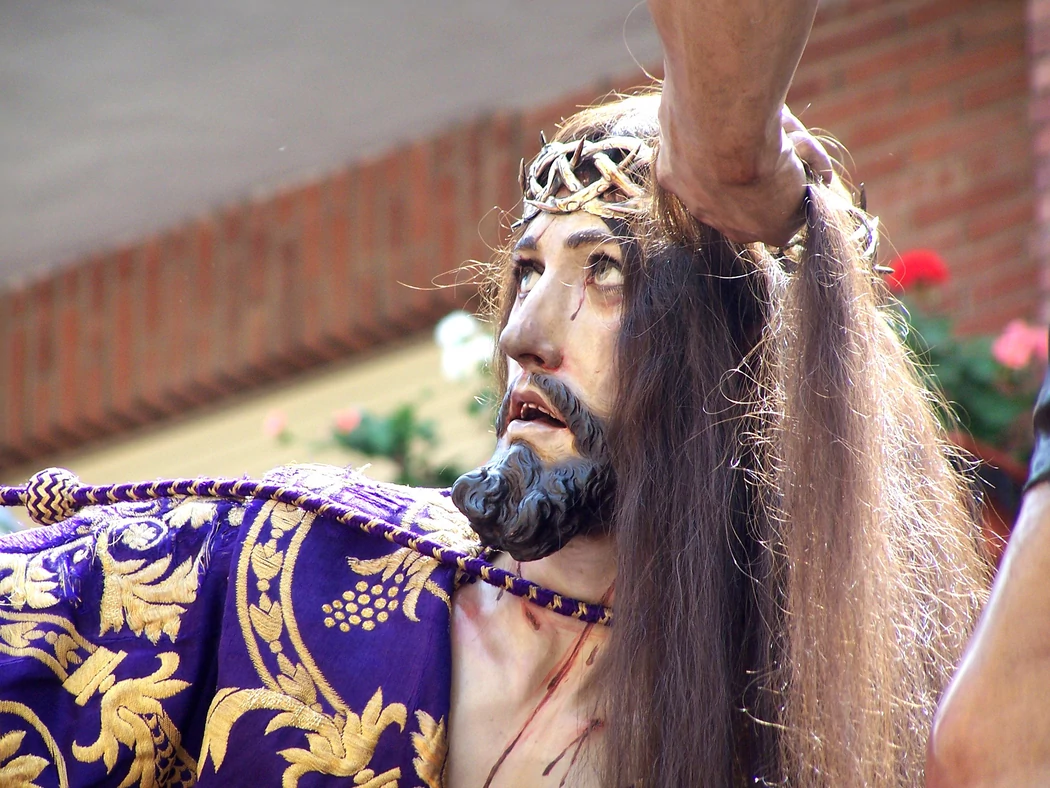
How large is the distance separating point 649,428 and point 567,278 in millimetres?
201

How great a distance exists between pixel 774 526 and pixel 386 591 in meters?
0.43

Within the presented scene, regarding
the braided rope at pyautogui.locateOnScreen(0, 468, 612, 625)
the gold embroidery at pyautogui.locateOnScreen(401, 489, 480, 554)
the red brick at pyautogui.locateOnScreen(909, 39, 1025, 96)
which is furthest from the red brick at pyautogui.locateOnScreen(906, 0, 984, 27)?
the braided rope at pyautogui.locateOnScreen(0, 468, 612, 625)

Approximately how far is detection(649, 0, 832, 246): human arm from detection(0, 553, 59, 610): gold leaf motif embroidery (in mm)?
784

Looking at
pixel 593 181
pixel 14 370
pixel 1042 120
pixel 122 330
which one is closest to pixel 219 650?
pixel 593 181

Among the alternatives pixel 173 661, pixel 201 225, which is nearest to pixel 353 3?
pixel 201 225

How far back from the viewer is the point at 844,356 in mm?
1666

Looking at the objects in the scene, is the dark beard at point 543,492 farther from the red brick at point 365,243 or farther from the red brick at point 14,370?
the red brick at point 14,370

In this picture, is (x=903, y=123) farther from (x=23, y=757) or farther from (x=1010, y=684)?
(x=1010, y=684)

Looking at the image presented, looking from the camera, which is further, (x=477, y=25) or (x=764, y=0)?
(x=477, y=25)

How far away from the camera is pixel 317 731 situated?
168cm

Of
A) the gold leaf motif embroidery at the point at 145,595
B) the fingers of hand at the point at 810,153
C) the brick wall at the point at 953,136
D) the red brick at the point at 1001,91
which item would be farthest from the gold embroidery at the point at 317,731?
the red brick at the point at 1001,91

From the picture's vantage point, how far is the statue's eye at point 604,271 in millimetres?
1834

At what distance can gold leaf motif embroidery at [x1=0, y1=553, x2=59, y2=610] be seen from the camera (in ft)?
5.57

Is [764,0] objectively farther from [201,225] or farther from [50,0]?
[201,225]
